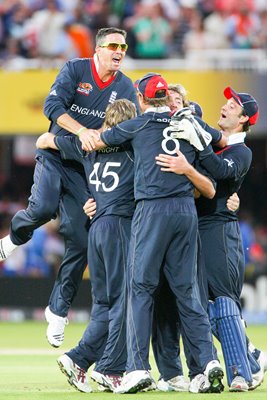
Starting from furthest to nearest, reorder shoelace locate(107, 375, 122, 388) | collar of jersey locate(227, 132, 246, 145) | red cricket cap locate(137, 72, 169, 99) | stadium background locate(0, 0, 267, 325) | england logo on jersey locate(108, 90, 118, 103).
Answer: stadium background locate(0, 0, 267, 325) < england logo on jersey locate(108, 90, 118, 103) < collar of jersey locate(227, 132, 246, 145) < shoelace locate(107, 375, 122, 388) < red cricket cap locate(137, 72, 169, 99)

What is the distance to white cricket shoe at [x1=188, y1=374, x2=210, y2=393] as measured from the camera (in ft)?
28.5

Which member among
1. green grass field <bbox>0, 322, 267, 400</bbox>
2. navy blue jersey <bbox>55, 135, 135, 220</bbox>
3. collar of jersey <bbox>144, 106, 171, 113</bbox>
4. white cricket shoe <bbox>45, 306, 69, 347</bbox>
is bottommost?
green grass field <bbox>0, 322, 267, 400</bbox>

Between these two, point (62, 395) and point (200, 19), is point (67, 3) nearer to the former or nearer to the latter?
point (200, 19)

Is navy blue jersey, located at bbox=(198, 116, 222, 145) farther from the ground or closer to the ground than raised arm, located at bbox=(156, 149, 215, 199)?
farther from the ground

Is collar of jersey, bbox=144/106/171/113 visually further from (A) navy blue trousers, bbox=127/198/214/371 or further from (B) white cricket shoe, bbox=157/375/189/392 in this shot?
(B) white cricket shoe, bbox=157/375/189/392

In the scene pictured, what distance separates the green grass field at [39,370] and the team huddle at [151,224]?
0.19 meters

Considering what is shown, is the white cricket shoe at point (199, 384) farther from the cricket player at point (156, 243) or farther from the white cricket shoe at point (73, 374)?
the white cricket shoe at point (73, 374)

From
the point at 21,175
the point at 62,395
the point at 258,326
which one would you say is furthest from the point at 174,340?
the point at 21,175

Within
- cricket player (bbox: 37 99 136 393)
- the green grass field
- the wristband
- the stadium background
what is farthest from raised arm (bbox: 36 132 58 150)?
the stadium background

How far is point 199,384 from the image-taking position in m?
8.75

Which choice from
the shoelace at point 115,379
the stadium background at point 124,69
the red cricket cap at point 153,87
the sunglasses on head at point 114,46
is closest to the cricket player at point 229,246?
the red cricket cap at point 153,87

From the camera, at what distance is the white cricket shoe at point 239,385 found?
29.2ft

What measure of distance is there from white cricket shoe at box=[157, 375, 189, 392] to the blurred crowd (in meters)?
10.0

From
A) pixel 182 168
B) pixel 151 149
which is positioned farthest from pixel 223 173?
pixel 151 149
